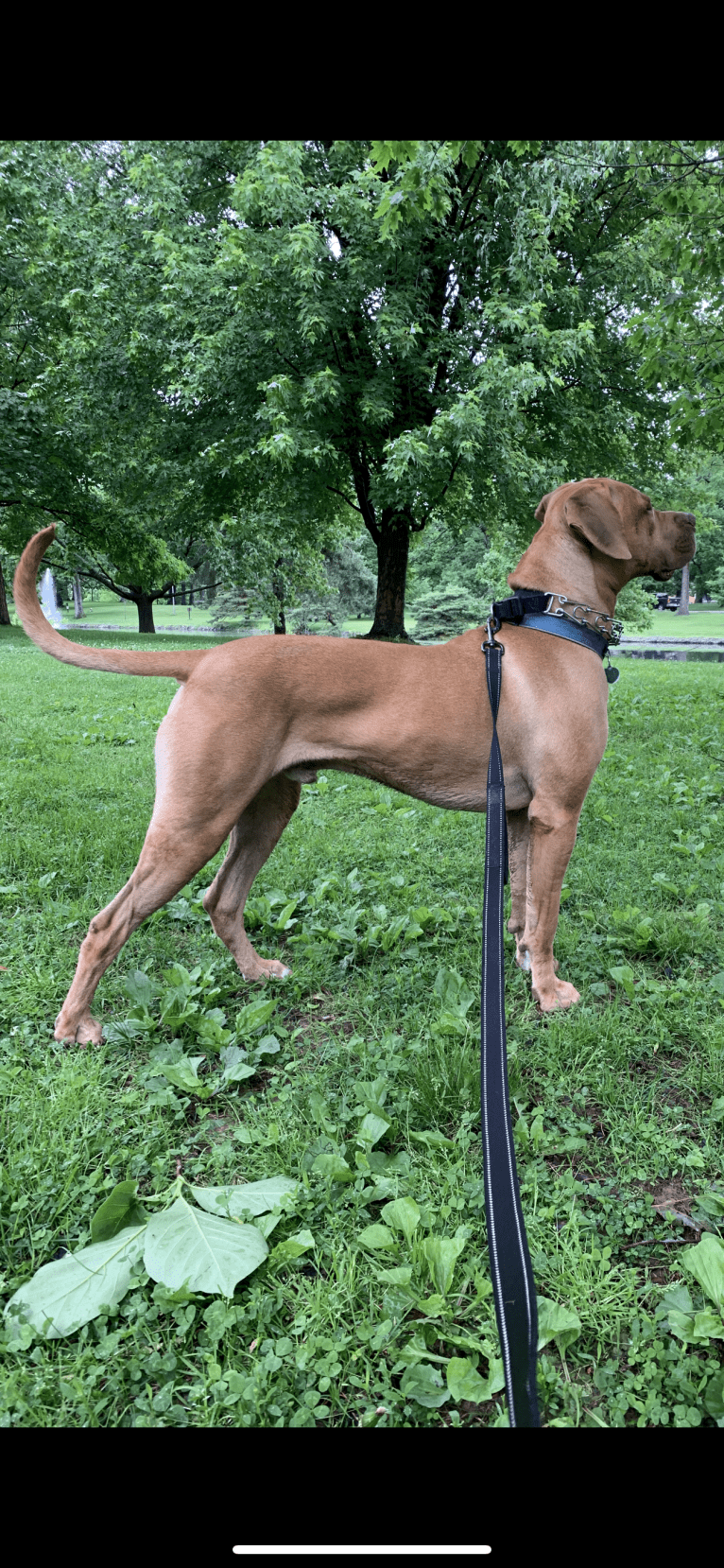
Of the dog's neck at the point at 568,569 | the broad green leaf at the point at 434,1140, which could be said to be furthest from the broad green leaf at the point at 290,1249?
the dog's neck at the point at 568,569

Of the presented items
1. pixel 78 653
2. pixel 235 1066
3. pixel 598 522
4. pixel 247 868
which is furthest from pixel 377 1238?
pixel 598 522

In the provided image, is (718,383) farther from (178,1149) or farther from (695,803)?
(178,1149)

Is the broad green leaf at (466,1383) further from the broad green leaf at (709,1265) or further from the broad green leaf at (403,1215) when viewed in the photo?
the broad green leaf at (709,1265)

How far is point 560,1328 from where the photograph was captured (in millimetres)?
1671

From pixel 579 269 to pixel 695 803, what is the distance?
1485cm

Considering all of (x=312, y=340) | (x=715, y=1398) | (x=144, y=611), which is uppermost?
(x=312, y=340)

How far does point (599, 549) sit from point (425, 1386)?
285 cm

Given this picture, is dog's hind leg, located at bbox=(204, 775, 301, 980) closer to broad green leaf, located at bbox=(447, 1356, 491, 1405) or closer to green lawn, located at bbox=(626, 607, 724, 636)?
broad green leaf, located at bbox=(447, 1356, 491, 1405)

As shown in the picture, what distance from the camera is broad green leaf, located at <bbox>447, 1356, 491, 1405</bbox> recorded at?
1.55 m

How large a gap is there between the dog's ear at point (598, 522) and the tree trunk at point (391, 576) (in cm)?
1374

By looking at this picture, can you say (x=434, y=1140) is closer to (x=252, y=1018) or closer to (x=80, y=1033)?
(x=252, y=1018)

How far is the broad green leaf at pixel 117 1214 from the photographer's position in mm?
1972
